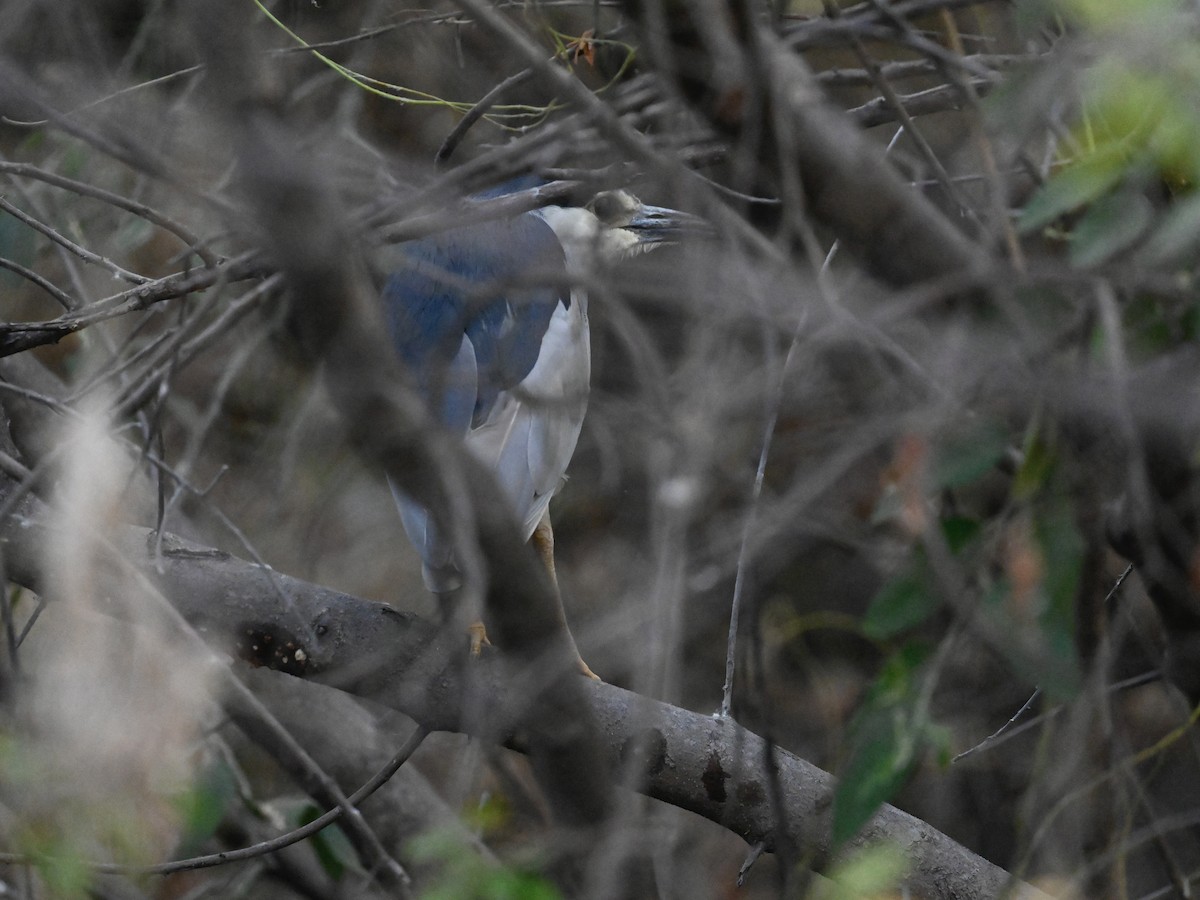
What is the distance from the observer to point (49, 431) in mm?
2230

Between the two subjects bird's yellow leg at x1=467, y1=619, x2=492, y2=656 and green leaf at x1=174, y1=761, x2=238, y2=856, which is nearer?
green leaf at x1=174, y1=761, x2=238, y2=856

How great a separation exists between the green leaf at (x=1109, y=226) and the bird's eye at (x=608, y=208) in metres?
1.65

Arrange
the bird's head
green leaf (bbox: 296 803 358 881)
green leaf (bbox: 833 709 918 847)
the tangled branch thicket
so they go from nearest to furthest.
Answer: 1. the tangled branch thicket
2. green leaf (bbox: 833 709 918 847)
3. green leaf (bbox: 296 803 358 881)
4. the bird's head

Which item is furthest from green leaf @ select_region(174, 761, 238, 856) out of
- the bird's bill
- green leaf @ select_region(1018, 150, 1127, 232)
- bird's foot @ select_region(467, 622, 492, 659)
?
the bird's bill

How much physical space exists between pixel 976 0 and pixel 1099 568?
668 mm

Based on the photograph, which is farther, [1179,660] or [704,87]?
[1179,660]

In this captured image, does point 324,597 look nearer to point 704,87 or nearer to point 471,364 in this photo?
point 471,364

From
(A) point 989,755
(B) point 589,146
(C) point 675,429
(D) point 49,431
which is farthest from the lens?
(A) point 989,755

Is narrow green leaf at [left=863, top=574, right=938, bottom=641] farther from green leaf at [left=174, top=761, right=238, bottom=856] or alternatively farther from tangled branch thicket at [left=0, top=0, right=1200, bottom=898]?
green leaf at [left=174, top=761, right=238, bottom=856]

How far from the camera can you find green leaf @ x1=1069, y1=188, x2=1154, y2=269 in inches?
46.7

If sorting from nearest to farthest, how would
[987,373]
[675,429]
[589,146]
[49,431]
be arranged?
1. [675,429]
2. [987,373]
3. [589,146]
4. [49,431]

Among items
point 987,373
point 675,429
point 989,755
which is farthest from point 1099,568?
point 989,755

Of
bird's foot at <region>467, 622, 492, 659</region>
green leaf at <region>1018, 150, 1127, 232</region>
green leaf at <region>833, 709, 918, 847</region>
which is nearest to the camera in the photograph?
green leaf at <region>1018, 150, 1127, 232</region>

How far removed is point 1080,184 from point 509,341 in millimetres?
1366
